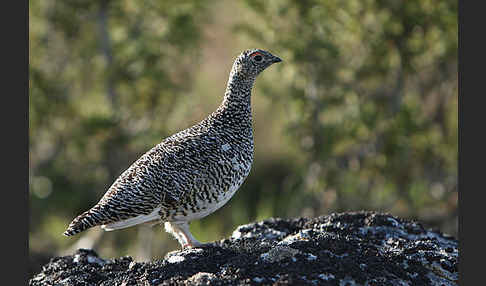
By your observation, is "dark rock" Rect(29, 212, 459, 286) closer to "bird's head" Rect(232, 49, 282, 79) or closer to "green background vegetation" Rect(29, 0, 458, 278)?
"bird's head" Rect(232, 49, 282, 79)

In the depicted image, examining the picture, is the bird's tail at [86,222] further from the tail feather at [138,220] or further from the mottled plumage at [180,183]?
the tail feather at [138,220]

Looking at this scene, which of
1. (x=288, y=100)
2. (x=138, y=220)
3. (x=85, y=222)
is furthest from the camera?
(x=288, y=100)

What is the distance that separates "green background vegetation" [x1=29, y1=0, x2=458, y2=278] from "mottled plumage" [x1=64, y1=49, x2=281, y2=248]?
17.1ft

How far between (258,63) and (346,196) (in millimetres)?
6505

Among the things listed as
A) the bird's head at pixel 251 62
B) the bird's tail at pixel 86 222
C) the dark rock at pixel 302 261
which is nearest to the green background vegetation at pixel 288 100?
the bird's head at pixel 251 62

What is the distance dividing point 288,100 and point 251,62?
538 centimetres

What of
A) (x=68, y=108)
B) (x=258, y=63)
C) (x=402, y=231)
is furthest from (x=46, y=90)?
(x=402, y=231)

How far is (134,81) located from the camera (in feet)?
43.3

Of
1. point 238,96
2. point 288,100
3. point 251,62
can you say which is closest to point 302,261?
point 238,96

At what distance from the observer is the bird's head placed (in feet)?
23.7

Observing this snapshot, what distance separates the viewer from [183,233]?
664cm

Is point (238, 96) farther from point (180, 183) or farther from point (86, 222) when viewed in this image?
point (86, 222)

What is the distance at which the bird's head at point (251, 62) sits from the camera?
7.22 m

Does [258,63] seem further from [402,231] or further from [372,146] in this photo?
[372,146]
